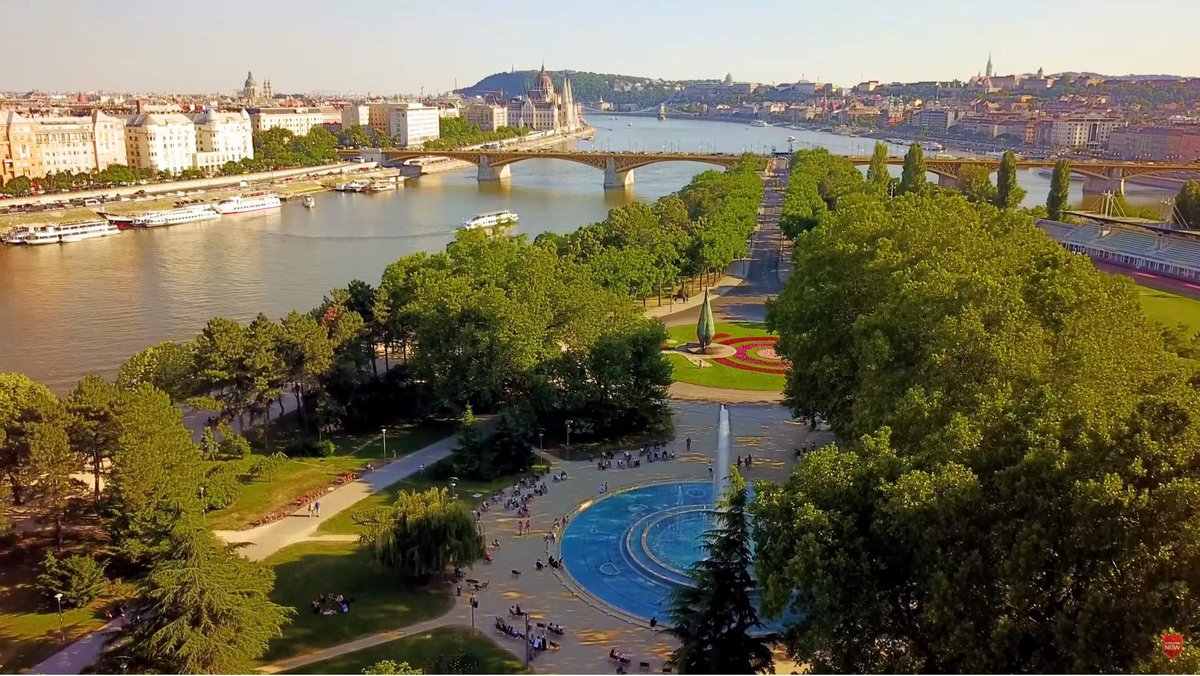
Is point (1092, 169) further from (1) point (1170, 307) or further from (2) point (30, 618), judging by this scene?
(2) point (30, 618)

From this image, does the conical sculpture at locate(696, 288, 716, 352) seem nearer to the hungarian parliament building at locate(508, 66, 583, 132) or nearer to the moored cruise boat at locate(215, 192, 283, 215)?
the moored cruise boat at locate(215, 192, 283, 215)

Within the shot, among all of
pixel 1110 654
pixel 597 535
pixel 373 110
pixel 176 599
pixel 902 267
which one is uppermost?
pixel 373 110

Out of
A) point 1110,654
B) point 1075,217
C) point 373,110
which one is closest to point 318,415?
point 1110,654

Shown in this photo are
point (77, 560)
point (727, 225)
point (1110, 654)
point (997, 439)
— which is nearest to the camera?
point (1110, 654)

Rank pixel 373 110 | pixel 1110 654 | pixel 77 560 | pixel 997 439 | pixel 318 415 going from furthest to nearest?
pixel 373 110, pixel 318 415, pixel 77 560, pixel 997 439, pixel 1110 654

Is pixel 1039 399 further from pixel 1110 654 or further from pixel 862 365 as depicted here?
pixel 862 365

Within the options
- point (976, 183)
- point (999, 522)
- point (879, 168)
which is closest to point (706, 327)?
point (999, 522)
